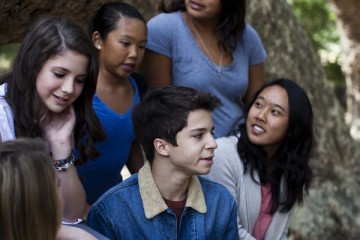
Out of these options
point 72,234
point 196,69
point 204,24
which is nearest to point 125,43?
point 196,69

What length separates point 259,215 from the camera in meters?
3.51

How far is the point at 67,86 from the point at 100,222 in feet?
1.97

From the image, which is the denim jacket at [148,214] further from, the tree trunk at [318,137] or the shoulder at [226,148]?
the tree trunk at [318,137]

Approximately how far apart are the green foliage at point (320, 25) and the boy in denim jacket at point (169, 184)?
7144 millimetres

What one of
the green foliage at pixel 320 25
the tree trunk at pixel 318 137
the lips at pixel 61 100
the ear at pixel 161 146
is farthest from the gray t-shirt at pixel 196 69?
the green foliage at pixel 320 25

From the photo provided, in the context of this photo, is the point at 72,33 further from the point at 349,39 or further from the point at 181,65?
the point at 349,39

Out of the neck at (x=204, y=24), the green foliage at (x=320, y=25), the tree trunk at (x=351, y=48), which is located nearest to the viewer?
the neck at (x=204, y=24)

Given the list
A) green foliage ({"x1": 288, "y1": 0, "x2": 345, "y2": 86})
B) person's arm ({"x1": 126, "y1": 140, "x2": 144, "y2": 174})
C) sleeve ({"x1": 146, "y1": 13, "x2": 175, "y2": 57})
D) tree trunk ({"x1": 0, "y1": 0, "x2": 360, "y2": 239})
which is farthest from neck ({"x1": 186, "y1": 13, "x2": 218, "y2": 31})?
green foliage ({"x1": 288, "y1": 0, "x2": 345, "y2": 86})

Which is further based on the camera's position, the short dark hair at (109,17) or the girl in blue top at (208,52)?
the girl in blue top at (208,52)

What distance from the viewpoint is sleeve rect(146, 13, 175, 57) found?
361cm

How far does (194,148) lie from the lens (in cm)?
303

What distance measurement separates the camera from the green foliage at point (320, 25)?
9.98m

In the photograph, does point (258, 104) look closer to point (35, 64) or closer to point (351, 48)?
point (35, 64)

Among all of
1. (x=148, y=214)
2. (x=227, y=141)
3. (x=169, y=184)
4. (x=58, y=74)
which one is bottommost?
(x=148, y=214)
